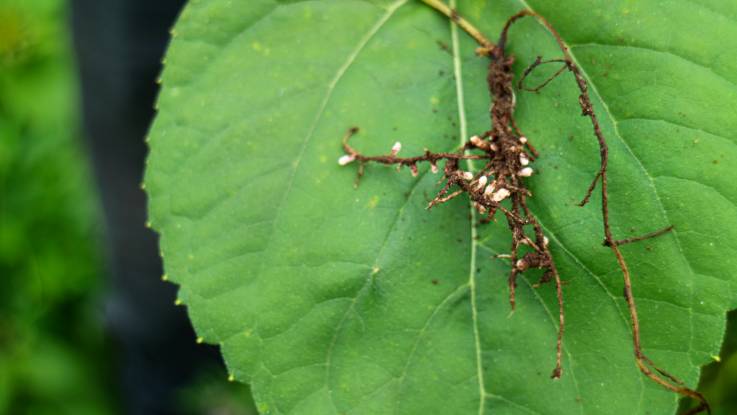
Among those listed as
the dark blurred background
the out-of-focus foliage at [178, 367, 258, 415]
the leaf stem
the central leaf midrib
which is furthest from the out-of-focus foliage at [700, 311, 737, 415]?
the out-of-focus foliage at [178, 367, 258, 415]

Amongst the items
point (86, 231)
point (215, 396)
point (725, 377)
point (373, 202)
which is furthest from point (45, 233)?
point (725, 377)

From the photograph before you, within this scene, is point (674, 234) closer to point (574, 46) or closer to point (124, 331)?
point (574, 46)

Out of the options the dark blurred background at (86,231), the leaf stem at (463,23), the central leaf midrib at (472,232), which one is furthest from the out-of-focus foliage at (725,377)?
the dark blurred background at (86,231)

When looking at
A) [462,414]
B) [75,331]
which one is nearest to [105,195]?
[75,331]

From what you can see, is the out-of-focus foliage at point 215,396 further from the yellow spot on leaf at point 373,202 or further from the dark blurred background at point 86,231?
the yellow spot on leaf at point 373,202

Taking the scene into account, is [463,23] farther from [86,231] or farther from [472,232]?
[86,231]

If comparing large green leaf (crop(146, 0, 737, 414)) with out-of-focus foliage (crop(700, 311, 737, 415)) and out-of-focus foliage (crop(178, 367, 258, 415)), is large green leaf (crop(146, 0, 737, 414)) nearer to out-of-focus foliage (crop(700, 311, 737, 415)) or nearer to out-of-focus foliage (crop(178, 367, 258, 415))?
out-of-focus foliage (crop(700, 311, 737, 415))
